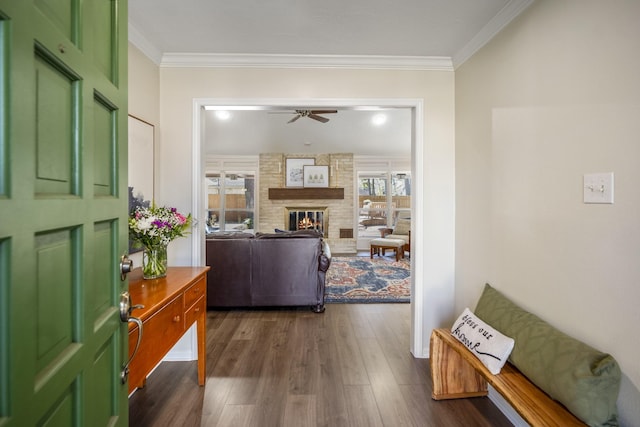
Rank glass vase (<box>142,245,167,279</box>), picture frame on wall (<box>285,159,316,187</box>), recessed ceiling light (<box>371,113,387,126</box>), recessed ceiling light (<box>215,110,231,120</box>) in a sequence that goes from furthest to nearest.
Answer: picture frame on wall (<box>285,159,316,187</box>) < recessed ceiling light (<box>371,113,387,126</box>) < recessed ceiling light (<box>215,110,231,120</box>) < glass vase (<box>142,245,167,279</box>)

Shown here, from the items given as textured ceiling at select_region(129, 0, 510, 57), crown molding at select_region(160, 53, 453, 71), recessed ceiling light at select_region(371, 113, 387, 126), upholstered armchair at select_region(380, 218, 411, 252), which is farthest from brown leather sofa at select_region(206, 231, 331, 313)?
recessed ceiling light at select_region(371, 113, 387, 126)

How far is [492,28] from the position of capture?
204 centimetres

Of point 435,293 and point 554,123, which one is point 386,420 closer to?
point 435,293

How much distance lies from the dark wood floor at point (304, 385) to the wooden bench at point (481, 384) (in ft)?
0.28

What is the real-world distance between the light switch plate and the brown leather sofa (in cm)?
266

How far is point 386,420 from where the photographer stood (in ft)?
6.11

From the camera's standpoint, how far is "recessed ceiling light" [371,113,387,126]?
257 inches

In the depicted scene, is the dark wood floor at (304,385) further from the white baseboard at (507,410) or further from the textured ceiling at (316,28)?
the textured ceiling at (316,28)

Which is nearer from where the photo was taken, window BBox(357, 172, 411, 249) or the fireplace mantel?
the fireplace mantel

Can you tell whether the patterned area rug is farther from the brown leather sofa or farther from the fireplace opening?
the fireplace opening

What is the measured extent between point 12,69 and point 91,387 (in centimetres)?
72

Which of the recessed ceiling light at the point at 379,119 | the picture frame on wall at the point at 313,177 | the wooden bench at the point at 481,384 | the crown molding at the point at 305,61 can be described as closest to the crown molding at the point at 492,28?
the crown molding at the point at 305,61

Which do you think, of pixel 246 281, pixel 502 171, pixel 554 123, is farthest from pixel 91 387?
pixel 246 281

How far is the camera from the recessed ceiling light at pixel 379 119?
6.53 m
